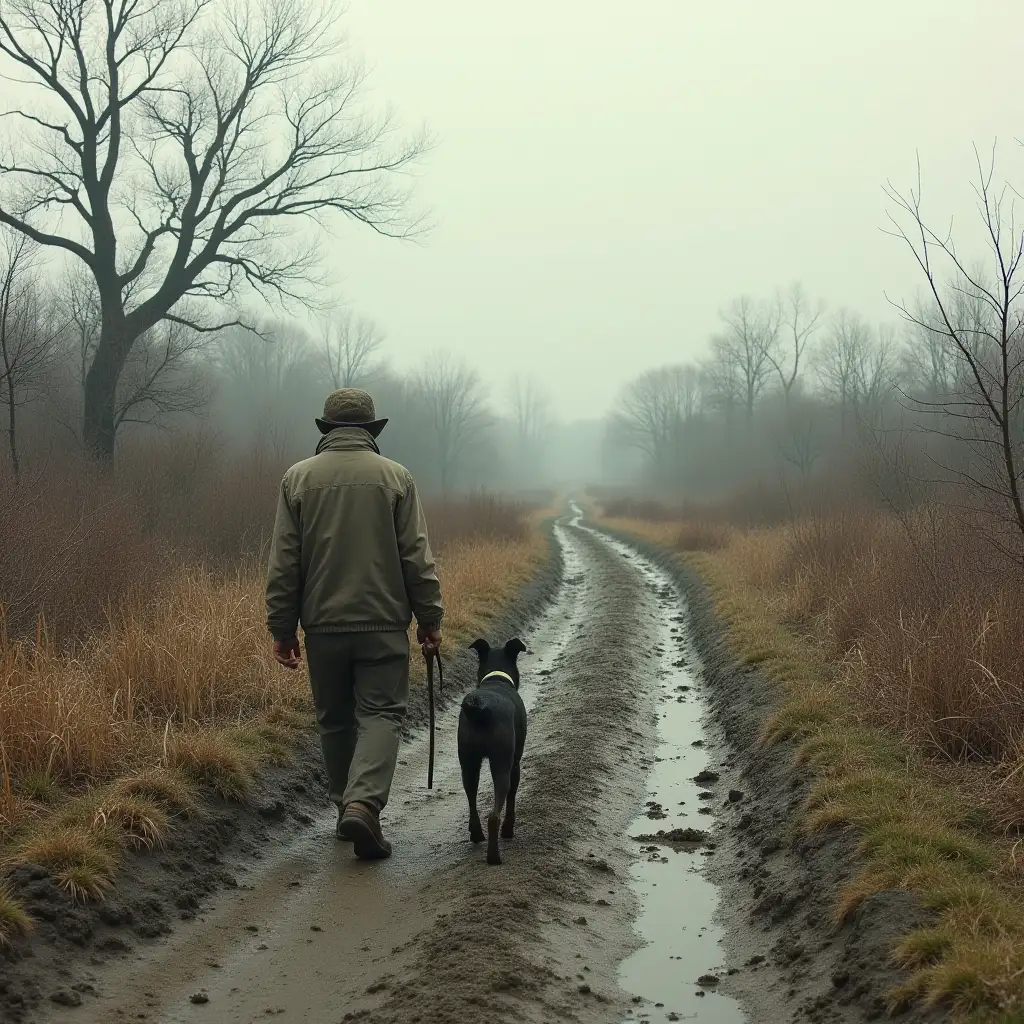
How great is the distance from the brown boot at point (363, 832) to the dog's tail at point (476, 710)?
792 millimetres

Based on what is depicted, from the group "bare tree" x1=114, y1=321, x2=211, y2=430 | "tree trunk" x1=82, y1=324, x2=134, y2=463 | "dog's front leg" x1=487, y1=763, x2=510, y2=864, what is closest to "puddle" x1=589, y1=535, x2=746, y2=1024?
"dog's front leg" x1=487, y1=763, x2=510, y2=864

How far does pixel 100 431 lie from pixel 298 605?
14745 millimetres

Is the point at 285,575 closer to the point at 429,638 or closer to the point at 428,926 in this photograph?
the point at 429,638

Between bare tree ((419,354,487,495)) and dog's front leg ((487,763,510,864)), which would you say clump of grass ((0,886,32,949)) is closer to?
dog's front leg ((487,763,510,864))

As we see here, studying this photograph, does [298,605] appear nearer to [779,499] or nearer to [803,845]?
[803,845]

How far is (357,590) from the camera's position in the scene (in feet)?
18.7

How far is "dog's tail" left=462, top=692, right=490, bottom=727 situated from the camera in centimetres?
536

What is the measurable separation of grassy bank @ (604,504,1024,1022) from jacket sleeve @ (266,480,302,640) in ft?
10.5

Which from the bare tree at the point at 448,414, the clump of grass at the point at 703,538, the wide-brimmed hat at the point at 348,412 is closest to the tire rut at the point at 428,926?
the wide-brimmed hat at the point at 348,412

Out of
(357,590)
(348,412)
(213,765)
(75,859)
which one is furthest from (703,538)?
(75,859)

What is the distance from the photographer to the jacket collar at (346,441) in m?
5.94

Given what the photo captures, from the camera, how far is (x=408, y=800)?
7043mm

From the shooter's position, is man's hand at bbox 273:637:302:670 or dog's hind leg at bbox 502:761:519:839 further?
dog's hind leg at bbox 502:761:519:839

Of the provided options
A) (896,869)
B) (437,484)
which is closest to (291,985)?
(896,869)
